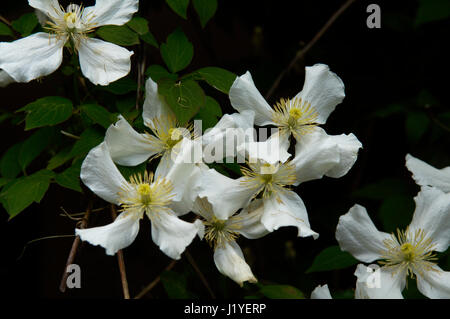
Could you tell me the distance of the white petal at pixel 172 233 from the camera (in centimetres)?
104

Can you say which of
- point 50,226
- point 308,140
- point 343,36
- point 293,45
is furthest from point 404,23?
point 50,226

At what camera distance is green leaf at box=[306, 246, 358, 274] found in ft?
4.49

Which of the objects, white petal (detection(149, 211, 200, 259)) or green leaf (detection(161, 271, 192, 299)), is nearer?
white petal (detection(149, 211, 200, 259))

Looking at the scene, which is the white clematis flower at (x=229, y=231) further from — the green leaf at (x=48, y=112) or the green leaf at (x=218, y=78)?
the green leaf at (x=48, y=112)

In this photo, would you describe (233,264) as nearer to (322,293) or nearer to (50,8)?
(322,293)

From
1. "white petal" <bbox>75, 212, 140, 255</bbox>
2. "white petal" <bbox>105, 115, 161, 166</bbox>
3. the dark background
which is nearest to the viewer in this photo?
"white petal" <bbox>75, 212, 140, 255</bbox>

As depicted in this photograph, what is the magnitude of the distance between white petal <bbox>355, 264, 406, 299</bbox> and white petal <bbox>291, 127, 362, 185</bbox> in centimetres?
→ 23

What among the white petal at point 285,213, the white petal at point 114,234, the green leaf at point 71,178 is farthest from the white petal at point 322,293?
the green leaf at point 71,178

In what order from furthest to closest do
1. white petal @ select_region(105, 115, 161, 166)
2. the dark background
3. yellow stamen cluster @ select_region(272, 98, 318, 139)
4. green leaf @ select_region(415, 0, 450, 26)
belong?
the dark background < green leaf @ select_region(415, 0, 450, 26) < yellow stamen cluster @ select_region(272, 98, 318, 139) < white petal @ select_region(105, 115, 161, 166)

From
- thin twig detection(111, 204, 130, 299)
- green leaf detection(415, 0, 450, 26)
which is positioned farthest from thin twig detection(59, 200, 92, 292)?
green leaf detection(415, 0, 450, 26)

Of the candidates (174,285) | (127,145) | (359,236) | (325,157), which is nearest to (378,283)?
(359,236)

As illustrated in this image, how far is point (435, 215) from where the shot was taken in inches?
50.5

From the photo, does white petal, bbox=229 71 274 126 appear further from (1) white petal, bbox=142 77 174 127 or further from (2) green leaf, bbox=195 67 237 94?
(1) white petal, bbox=142 77 174 127
